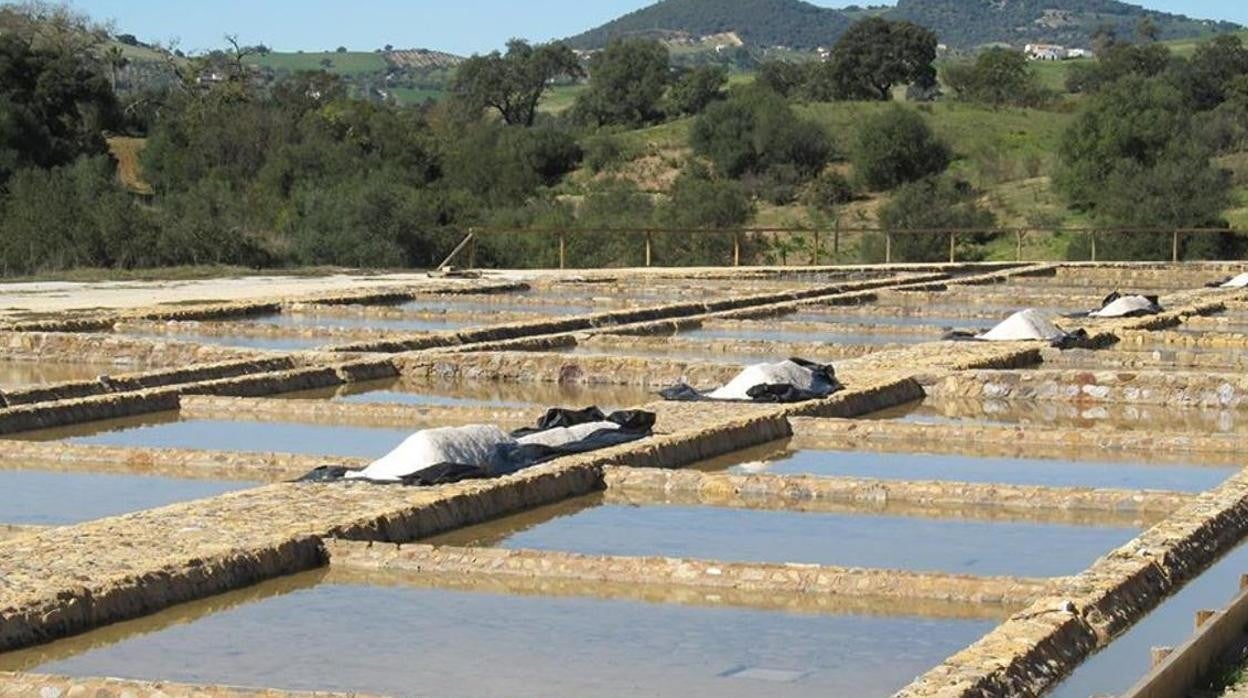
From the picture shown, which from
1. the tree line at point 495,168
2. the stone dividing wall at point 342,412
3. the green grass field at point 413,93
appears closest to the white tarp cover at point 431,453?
the stone dividing wall at point 342,412

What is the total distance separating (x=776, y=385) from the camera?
31.5 feet

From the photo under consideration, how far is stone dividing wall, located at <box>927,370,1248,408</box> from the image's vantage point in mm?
10062

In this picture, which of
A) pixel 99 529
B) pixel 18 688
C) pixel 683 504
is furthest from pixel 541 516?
pixel 18 688

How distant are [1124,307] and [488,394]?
18.0 ft

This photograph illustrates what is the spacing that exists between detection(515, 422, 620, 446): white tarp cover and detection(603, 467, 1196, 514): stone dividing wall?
0.59 metres

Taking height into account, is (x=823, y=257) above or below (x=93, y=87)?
below

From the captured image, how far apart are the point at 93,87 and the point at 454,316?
80.2 ft

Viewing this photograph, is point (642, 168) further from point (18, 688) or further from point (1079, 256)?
point (18, 688)

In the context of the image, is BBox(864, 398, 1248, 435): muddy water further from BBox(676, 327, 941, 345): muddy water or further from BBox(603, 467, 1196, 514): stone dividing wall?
BBox(676, 327, 941, 345): muddy water

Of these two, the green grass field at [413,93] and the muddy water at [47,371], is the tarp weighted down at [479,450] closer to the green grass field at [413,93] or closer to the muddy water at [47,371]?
the muddy water at [47,371]

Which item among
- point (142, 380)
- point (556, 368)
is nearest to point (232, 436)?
point (142, 380)

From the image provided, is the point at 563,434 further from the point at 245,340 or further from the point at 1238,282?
the point at 1238,282

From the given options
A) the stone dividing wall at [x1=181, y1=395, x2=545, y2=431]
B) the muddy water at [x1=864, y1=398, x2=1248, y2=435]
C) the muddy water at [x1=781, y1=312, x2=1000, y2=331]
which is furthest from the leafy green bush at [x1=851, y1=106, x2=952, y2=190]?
the stone dividing wall at [x1=181, y1=395, x2=545, y2=431]

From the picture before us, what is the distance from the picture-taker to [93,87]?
38.1 m
